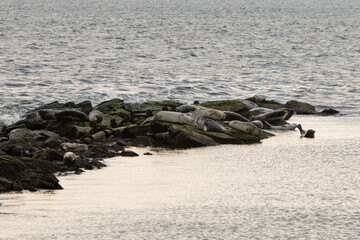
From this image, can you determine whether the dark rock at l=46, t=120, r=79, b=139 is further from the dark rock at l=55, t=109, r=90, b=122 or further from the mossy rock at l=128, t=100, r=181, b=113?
the mossy rock at l=128, t=100, r=181, b=113

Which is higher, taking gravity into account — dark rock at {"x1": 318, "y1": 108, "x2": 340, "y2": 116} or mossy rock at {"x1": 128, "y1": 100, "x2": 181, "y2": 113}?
mossy rock at {"x1": 128, "y1": 100, "x2": 181, "y2": 113}

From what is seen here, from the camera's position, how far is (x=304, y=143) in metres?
14.4

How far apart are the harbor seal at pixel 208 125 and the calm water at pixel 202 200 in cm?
206

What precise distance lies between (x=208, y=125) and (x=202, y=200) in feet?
21.2

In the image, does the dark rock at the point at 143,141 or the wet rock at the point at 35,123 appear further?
the wet rock at the point at 35,123

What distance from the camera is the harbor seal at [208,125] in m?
15.2

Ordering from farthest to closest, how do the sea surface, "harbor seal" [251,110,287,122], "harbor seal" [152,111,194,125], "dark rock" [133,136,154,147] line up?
"harbor seal" [251,110,287,122]
"harbor seal" [152,111,194,125]
"dark rock" [133,136,154,147]
the sea surface

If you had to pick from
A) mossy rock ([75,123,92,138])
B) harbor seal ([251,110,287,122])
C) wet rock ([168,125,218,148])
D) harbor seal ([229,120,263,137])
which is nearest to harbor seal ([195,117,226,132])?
harbor seal ([229,120,263,137])

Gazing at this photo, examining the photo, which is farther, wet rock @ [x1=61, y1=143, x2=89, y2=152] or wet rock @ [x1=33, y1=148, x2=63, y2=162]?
wet rock @ [x1=61, y1=143, x2=89, y2=152]

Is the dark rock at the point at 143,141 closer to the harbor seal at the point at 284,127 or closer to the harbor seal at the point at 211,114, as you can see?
the harbor seal at the point at 211,114

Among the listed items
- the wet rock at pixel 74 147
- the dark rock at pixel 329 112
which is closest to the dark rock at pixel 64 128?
the wet rock at pixel 74 147

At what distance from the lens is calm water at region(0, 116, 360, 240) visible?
7.43 m

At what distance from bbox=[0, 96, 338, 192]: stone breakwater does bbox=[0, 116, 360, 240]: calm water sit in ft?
1.88

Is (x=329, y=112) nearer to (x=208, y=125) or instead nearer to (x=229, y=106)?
(x=229, y=106)
